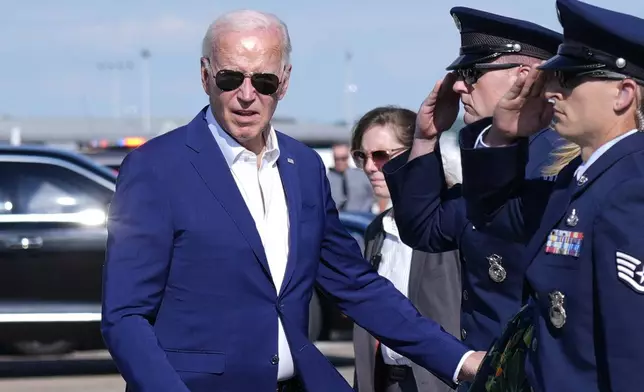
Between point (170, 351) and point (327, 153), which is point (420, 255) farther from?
point (327, 153)

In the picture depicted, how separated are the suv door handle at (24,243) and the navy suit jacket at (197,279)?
6345 mm

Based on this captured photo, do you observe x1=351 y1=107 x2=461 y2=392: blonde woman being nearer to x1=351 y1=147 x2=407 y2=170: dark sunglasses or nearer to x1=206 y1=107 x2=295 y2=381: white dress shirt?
x1=351 y1=147 x2=407 y2=170: dark sunglasses

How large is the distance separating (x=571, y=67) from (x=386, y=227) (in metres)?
2.86

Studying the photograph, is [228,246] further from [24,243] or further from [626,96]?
[24,243]

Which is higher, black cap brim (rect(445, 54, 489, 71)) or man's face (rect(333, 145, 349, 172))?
black cap brim (rect(445, 54, 489, 71))

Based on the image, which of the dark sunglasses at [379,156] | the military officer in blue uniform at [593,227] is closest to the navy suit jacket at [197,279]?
the military officer in blue uniform at [593,227]

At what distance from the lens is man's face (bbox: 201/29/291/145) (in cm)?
393

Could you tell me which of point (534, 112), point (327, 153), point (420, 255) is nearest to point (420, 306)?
point (420, 255)

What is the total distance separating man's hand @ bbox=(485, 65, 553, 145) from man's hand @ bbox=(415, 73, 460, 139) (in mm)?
560

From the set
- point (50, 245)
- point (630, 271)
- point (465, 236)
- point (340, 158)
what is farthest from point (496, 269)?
point (340, 158)

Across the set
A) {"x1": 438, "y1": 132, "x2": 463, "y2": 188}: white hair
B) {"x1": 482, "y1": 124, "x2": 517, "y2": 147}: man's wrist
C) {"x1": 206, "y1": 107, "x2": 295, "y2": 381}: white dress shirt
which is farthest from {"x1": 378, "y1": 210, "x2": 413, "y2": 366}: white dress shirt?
{"x1": 482, "y1": 124, "x2": 517, "y2": 147}: man's wrist

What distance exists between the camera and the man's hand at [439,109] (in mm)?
4039

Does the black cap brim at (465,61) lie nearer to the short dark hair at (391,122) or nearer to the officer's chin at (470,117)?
the officer's chin at (470,117)

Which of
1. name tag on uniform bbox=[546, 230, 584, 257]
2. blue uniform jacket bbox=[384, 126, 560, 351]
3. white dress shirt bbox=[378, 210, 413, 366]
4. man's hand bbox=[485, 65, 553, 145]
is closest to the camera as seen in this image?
name tag on uniform bbox=[546, 230, 584, 257]
